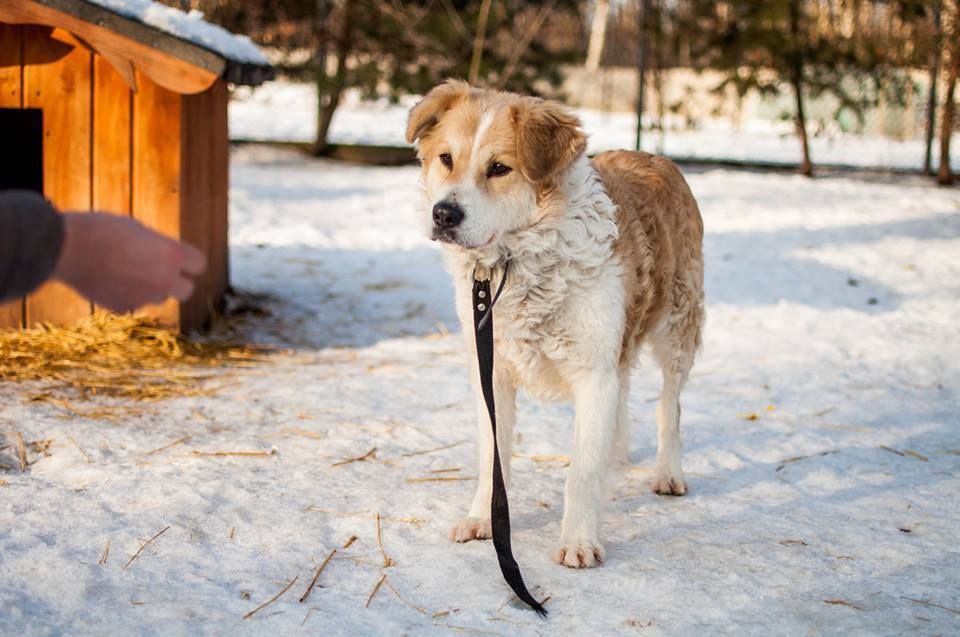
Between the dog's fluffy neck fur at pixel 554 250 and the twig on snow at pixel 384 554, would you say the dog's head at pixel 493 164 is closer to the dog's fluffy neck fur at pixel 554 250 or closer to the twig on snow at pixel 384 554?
the dog's fluffy neck fur at pixel 554 250

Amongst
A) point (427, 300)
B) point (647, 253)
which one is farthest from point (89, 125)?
point (647, 253)

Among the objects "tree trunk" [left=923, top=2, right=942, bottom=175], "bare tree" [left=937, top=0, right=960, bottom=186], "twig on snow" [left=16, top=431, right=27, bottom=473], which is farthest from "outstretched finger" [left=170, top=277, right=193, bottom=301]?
"tree trunk" [left=923, top=2, right=942, bottom=175]

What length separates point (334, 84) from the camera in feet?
50.5

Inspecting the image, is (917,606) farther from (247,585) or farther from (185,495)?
(185,495)

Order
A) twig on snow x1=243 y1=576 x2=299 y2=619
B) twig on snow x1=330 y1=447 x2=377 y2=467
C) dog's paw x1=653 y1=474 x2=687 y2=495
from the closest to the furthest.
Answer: twig on snow x1=243 y1=576 x2=299 y2=619, dog's paw x1=653 y1=474 x2=687 y2=495, twig on snow x1=330 y1=447 x2=377 y2=467

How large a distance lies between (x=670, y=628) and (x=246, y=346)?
161 inches

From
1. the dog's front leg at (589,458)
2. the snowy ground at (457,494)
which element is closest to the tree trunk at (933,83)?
the snowy ground at (457,494)

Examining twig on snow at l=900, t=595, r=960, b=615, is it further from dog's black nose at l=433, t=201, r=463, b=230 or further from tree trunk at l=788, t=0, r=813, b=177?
tree trunk at l=788, t=0, r=813, b=177

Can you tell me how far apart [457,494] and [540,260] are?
3.59 ft

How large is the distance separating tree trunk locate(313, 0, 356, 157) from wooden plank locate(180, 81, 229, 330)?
815 cm

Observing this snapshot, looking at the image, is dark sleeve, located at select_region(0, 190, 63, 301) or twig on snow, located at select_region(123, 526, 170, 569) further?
twig on snow, located at select_region(123, 526, 170, 569)

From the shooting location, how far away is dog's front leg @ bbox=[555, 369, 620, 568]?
11.5ft

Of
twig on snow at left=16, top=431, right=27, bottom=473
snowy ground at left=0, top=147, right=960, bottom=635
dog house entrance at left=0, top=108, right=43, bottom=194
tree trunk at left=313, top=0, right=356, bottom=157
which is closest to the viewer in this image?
snowy ground at left=0, top=147, right=960, bottom=635

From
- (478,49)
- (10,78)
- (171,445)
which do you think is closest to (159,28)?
(10,78)
